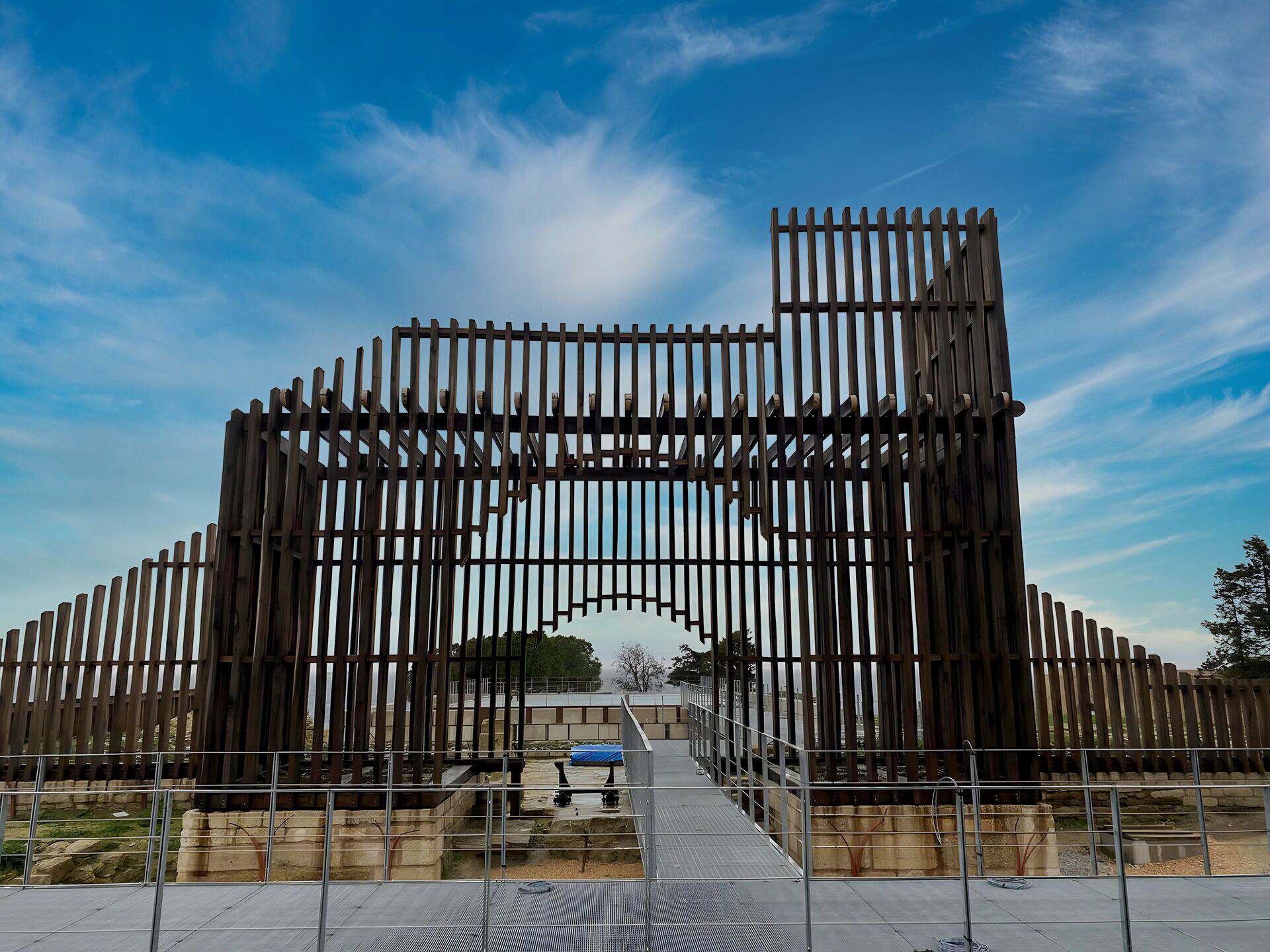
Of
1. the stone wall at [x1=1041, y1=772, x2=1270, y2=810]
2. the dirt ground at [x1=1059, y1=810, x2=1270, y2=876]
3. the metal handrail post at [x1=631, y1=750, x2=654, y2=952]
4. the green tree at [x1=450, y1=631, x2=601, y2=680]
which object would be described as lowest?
the dirt ground at [x1=1059, y1=810, x2=1270, y2=876]

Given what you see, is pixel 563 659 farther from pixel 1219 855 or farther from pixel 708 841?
pixel 708 841

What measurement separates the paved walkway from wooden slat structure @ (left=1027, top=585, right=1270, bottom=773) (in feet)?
15.4

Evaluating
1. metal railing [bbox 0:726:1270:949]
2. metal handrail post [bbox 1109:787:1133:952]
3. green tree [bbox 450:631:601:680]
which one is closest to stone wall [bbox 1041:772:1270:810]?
metal railing [bbox 0:726:1270:949]

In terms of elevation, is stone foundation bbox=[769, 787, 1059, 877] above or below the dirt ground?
above

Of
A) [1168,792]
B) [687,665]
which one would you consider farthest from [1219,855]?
[687,665]

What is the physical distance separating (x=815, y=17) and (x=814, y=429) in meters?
5.59

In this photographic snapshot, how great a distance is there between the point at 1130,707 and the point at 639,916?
8931 mm

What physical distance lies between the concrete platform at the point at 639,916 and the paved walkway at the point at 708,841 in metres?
0.20

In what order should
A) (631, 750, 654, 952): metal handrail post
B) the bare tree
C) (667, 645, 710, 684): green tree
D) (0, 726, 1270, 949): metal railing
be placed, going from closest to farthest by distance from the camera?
1. (631, 750, 654, 952): metal handrail post
2. (0, 726, 1270, 949): metal railing
3. (667, 645, 710, 684): green tree
4. the bare tree

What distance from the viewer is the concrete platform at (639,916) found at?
525 cm

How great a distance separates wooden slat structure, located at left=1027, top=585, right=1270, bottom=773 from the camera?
10953mm

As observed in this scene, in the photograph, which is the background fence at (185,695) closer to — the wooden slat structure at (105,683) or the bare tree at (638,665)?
the wooden slat structure at (105,683)

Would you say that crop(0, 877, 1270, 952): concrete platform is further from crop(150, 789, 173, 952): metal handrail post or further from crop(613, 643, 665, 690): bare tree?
crop(613, 643, 665, 690): bare tree

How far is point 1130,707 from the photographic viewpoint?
11.3m
